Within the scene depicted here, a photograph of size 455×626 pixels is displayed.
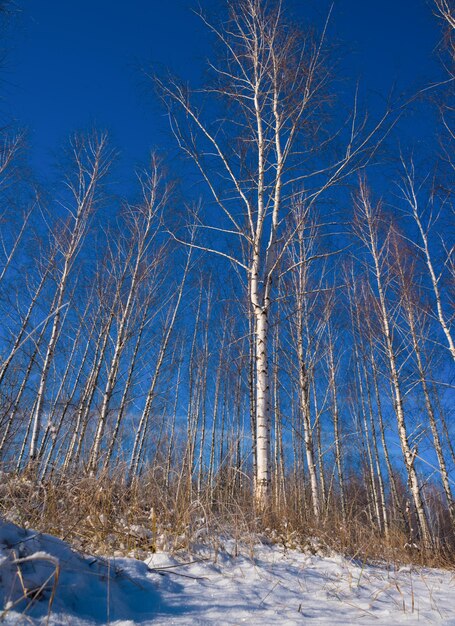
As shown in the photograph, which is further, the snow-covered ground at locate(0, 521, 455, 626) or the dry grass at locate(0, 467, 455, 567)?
the dry grass at locate(0, 467, 455, 567)

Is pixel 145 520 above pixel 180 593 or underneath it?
above

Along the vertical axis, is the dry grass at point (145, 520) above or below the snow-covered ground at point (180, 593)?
above

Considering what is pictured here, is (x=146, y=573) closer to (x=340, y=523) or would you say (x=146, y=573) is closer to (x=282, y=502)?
(x=340, y=523)

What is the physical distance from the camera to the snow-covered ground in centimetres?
113

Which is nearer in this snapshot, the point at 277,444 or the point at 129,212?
the point at 129,212

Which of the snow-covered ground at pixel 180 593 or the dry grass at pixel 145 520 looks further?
the dry grass at pixel 145 520

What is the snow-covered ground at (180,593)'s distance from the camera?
44.4 inches

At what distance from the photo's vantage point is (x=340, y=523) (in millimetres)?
3777

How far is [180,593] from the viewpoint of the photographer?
4.97ft

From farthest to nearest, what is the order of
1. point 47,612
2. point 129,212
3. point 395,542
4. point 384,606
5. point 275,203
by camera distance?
point 129,212
point 275,203
point 395,542
point 384,606
point 47,612

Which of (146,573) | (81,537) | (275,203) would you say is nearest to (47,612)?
(146,573)

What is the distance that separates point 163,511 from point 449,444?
1787cm

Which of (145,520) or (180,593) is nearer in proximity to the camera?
(180,593)

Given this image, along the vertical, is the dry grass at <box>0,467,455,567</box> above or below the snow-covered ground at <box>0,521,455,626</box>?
above
